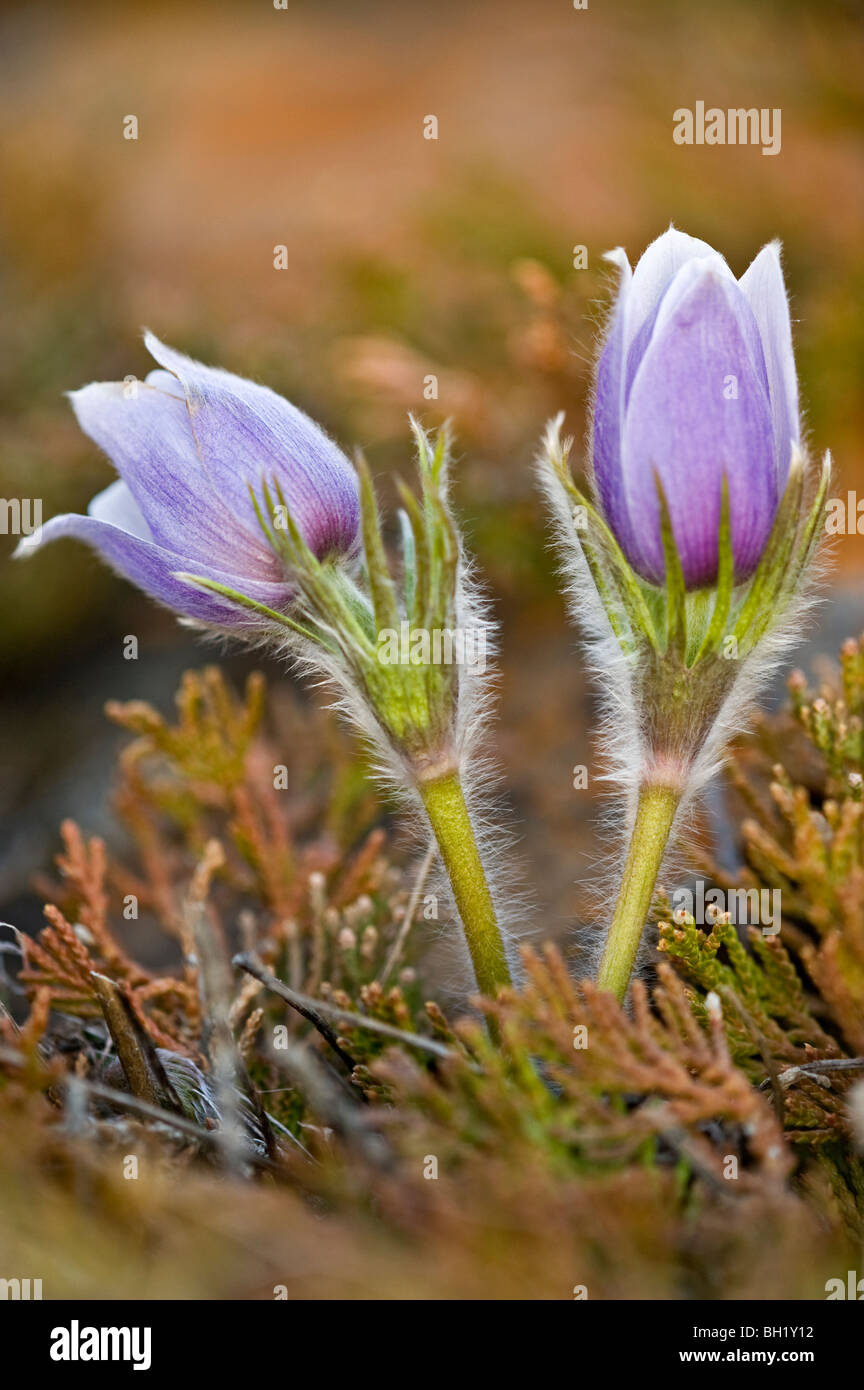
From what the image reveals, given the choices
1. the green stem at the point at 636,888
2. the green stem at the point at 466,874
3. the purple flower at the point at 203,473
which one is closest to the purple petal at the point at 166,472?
the purple flower at the point at 203,473

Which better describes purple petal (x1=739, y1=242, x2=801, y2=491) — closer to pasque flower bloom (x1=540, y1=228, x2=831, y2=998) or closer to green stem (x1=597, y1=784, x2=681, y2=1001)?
pasque flower bloom (x1=540, y1=228, x2=831, y2=998)

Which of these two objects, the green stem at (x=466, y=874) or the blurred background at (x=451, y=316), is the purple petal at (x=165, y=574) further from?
the blurred background at (x=451, y=316)

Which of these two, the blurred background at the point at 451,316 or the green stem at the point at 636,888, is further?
the blurred background at the point at 451,316

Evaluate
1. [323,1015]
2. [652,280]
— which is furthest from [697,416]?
[323,1015]

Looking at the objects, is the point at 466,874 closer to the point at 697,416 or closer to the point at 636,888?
the point at 636,888

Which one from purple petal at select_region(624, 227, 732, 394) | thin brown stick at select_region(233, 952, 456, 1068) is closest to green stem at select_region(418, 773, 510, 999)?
thin brown stick at select_region(233, 952, 456, 1068)
